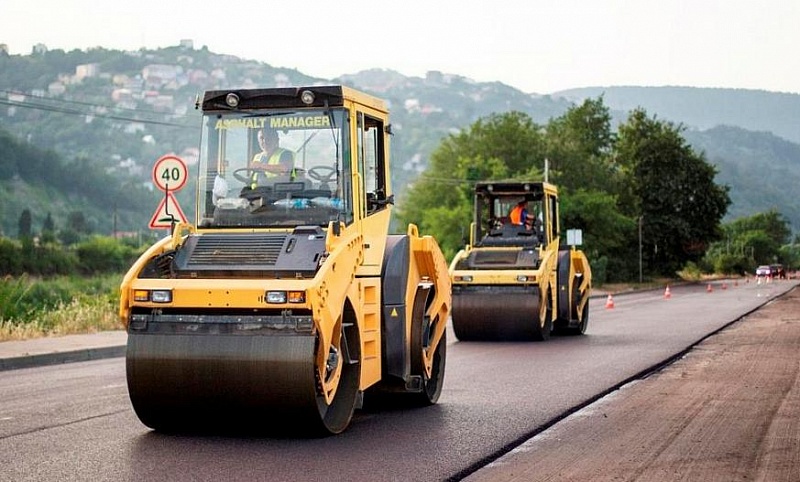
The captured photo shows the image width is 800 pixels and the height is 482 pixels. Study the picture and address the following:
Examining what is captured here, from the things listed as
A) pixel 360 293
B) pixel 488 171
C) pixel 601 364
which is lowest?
pixel 601 364

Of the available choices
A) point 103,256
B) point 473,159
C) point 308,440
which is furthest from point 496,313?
point 103,256

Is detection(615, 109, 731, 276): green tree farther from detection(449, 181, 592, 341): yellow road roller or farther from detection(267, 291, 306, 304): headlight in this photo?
detection(267, 291, 306, 304): headlight

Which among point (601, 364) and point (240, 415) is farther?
point (601, 364)

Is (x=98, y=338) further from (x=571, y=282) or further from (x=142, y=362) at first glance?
(x=142, y=362)

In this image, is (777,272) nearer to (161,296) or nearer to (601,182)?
(601,182)

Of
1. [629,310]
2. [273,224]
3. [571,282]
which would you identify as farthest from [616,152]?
[273,224]

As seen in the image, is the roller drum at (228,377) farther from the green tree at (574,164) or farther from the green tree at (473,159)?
the green tree at (574,164)

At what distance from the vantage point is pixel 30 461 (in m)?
8.33

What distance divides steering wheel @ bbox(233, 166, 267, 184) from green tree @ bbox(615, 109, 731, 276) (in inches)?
3170

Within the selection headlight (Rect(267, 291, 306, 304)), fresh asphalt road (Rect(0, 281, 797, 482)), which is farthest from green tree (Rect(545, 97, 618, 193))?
headlight (Rect(267, 291, 306, 304))

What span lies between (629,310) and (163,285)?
28.3 meters

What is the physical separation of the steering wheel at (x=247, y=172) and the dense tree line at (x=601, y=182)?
45.8 m

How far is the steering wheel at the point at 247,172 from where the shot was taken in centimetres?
1013

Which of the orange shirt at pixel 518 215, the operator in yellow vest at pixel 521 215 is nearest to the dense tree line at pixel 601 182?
the operator in yellow vest at pixel 521 215
